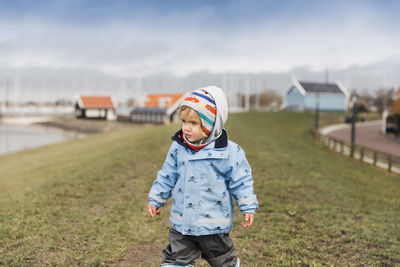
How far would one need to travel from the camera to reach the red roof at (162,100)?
53569mm

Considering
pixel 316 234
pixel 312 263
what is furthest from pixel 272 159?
pixel 312 263

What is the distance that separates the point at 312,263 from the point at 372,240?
1.48 meters

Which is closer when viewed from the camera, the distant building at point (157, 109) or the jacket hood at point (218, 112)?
the jacket hood at point (218, 112)

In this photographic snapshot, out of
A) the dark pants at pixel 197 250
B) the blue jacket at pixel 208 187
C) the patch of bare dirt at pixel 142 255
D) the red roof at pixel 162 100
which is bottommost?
the patch of bare dirt at pixel 142 255

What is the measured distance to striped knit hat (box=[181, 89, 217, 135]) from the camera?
288 centimetres

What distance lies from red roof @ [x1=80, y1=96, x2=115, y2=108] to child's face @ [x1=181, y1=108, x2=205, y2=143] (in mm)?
69130

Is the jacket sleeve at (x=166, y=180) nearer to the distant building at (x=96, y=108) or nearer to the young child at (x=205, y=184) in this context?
the young child at (x=205, y=184)

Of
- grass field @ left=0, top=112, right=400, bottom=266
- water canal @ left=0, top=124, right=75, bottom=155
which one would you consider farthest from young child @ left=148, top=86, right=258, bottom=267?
water canal @ left=0, top=124, right=75, bottom=155

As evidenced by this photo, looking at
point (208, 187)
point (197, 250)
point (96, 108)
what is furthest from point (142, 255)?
point (96, 108)

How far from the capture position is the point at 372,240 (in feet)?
17.4

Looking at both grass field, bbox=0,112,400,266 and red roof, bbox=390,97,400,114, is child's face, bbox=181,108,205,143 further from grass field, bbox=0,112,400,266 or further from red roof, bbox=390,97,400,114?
red roof, bbox=390,97,400,114

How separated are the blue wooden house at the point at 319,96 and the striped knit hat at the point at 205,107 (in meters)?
62.3

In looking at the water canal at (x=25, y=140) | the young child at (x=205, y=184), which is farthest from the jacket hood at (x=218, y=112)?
the water canal at (x=25, y=140)

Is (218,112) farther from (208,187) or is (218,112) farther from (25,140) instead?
(25,140)
